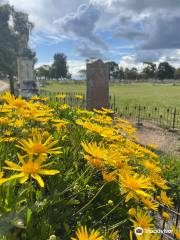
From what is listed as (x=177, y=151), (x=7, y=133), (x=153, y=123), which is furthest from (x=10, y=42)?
(x=7, y=133)

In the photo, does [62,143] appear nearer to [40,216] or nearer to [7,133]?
[7,133]

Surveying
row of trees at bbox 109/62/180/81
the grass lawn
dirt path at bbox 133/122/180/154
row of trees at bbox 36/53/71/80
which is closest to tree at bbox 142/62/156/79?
row of trees at bbox 109/62/180/81

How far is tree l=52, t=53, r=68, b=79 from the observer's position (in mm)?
90062

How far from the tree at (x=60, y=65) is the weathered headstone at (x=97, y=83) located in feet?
264

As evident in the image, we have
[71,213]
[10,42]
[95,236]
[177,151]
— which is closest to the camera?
[95,236]

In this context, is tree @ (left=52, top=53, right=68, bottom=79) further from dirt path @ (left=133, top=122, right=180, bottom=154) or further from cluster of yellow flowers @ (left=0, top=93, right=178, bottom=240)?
cluster of yellow flowers @ (left=0, top=93, right=178, bottom=240)

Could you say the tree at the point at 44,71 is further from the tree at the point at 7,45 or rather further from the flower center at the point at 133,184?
the flower center at the point at 133,184

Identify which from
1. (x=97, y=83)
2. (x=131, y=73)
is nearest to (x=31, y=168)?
(x=97, y=83)

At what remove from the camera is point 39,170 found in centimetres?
105

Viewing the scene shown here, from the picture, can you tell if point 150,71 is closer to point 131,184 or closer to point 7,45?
point 7,45

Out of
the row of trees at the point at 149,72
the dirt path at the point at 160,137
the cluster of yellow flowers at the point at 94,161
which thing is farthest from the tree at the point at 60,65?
the cluster of yellow flowers at the point at 94,161

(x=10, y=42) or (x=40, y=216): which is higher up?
(x=10, y=42)

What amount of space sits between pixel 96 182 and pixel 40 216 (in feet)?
1.26

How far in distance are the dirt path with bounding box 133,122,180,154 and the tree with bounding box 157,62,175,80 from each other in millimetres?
90990
